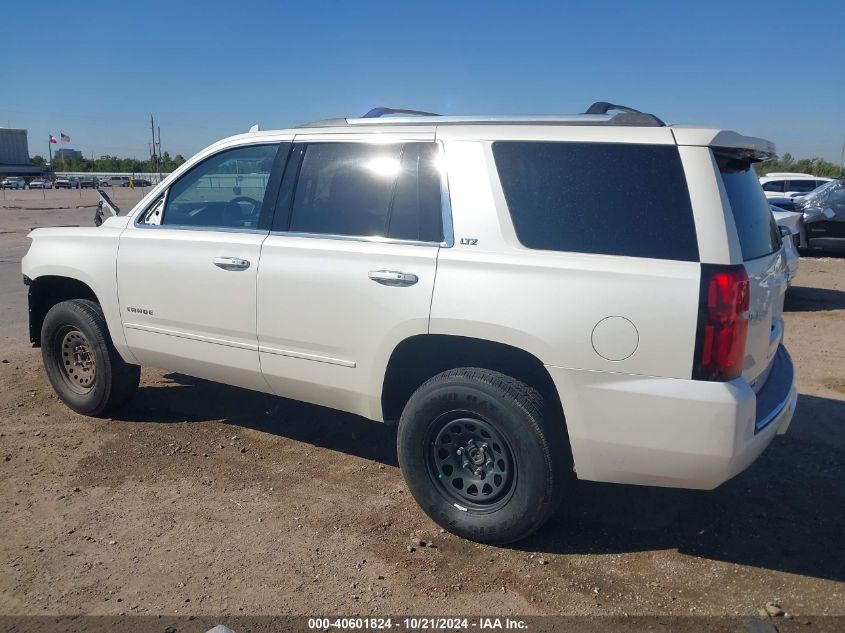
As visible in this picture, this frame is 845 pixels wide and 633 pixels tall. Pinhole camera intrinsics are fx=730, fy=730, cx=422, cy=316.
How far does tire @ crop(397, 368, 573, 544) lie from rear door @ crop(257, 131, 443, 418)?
35 cm

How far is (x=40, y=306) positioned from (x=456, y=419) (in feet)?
12.0

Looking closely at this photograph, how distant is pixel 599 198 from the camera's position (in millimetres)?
3324

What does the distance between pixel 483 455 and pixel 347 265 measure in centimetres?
123

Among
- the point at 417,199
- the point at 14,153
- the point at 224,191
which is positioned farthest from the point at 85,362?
the point at 14,153

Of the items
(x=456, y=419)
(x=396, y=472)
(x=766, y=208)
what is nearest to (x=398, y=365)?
(x=456, y=419)

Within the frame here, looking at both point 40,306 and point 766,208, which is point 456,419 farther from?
point 40,306

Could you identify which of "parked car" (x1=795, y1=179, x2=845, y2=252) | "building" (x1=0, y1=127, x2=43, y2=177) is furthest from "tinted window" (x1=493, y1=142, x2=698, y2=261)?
"building" (x1=0, y1=127, x2=43, y2=177)

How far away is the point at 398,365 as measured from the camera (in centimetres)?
393

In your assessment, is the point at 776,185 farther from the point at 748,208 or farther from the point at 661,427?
the point at 661,427

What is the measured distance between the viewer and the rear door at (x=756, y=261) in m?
3.22

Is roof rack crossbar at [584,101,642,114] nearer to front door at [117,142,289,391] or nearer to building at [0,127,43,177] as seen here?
front door at [117,142,289,391]

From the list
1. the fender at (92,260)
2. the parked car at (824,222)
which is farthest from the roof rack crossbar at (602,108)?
the parked car at (824,222)

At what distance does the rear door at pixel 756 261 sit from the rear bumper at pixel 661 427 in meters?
0.22

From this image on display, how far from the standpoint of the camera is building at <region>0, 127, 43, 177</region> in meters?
99.3
